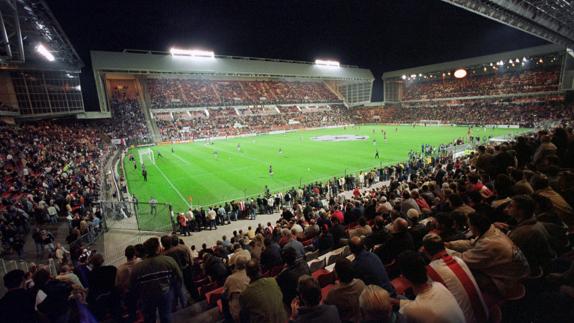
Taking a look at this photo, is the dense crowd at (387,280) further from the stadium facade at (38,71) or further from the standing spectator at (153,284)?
the stadium facade at (38,71)

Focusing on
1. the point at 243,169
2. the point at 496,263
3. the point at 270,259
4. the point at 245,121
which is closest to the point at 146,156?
the point at 243,169

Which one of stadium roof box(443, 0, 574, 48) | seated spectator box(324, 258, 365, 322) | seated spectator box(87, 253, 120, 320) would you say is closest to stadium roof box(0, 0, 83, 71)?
seated spectator box(87, 253, 120, 320)

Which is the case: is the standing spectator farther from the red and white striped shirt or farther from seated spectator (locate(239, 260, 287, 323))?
the red and white striped shirt

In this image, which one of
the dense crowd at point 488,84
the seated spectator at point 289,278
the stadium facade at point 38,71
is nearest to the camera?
the seated spectator at point 289,278

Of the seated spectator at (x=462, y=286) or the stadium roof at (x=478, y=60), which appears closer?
the seated spectator at (x=462, y=286)

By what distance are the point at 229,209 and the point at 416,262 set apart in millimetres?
15115

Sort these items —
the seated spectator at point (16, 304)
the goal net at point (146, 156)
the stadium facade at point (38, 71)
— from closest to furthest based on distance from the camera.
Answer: the seated spectator at point (16, 304) < the stadium facade at point (38, 71) < the goal net at point (146, 156)

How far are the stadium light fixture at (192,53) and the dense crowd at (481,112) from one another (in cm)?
4428

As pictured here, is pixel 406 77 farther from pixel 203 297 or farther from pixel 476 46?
pixel 203 297

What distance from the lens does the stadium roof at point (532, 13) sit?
2020cm

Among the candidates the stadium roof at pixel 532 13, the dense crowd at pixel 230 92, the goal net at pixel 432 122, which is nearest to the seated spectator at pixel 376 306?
the stadium roof at pixel 532 13

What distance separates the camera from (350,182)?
21.0 metres

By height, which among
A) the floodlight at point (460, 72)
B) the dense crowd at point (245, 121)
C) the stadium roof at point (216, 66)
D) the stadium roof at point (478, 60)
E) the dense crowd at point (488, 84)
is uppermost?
the stadium roof at point (216, 66)

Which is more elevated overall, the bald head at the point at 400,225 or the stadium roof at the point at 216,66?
the stadium roof at the point at 216,66
